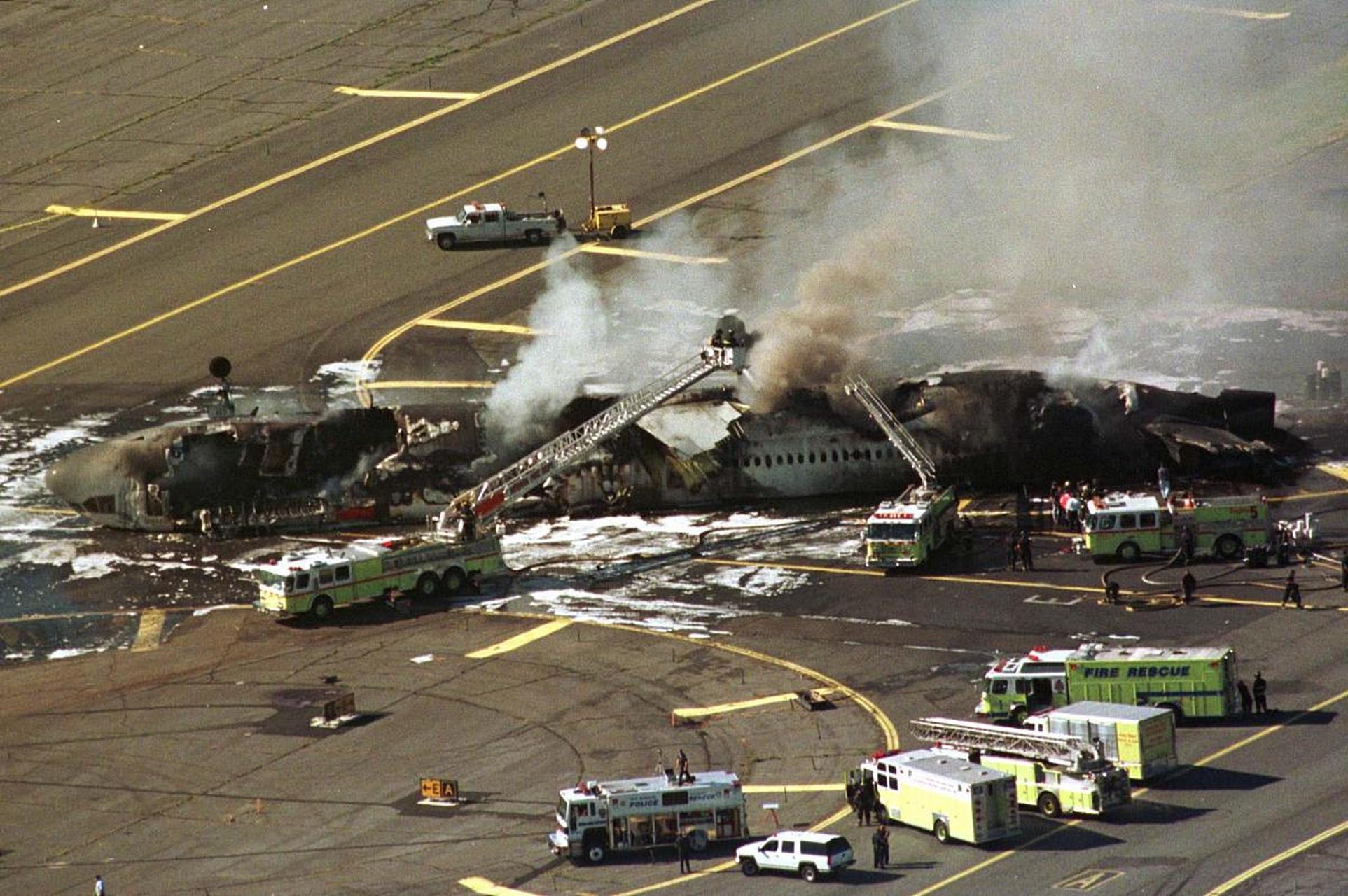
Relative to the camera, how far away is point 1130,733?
214ft

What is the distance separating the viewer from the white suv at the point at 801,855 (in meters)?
59.8

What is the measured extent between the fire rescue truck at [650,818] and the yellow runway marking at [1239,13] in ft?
286

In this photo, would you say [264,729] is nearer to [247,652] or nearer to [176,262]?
[247,652]

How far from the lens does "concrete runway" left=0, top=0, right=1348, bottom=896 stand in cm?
6431

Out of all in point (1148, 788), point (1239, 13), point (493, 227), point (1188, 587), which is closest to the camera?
point (1148, 788)

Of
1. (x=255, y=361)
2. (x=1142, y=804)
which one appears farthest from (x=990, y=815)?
(x=255, y=361)

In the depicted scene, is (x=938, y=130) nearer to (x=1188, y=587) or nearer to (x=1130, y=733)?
(x=1188, y=587)

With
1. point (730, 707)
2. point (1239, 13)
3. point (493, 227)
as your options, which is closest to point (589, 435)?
point (730, 707)

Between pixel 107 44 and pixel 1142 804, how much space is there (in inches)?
4388

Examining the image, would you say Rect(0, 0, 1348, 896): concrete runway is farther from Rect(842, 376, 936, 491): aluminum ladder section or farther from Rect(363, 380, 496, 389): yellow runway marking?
Rect(842, 376, 936, 491): aluminum ladder section

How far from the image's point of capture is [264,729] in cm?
7588

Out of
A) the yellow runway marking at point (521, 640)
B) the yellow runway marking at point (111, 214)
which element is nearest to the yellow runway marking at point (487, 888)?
the yellow runway marking at point (521, 640)

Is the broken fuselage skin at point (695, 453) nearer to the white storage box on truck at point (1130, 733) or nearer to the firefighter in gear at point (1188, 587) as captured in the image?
the firefighter in gear at point (1188, 587)

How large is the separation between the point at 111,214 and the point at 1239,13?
67123 millimetres
